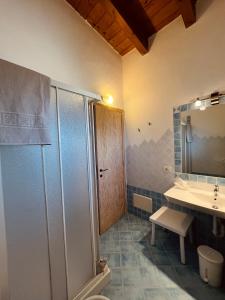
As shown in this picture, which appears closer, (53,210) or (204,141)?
(53,210)

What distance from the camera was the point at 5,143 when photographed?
0.81m

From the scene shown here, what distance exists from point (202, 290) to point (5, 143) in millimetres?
1938

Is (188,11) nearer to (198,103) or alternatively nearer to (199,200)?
(198,103)

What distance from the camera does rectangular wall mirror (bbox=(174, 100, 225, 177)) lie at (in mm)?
1723

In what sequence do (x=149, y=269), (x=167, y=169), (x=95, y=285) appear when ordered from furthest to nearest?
(x=167, y=169) → (x=149, y=269) → (x=95, y=285)

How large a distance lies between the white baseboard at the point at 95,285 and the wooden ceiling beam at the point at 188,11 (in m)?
2.77

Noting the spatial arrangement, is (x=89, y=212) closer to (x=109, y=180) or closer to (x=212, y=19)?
(x=109, y=180)

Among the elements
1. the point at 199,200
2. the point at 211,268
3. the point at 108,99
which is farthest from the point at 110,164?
the point at 211,268

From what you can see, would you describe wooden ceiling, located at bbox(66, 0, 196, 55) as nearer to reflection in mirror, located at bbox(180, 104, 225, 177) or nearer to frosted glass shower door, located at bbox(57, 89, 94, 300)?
reflection in mirror, located at bbox(180, 104, 225, 177)

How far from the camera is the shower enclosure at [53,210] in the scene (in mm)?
890

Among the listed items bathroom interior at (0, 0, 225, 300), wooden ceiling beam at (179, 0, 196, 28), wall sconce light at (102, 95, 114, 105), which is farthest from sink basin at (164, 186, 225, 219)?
wooden ceiling beam at (179, 0, 196, 28)

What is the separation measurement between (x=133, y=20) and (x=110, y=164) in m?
1.99

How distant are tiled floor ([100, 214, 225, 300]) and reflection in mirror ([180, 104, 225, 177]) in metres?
0.99

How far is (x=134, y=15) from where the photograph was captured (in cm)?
199
